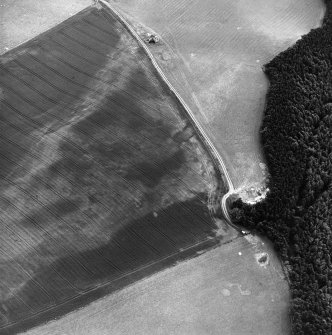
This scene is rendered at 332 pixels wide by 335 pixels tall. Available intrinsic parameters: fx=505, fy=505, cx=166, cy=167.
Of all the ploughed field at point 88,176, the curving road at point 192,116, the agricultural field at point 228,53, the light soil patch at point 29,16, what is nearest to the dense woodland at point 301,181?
the curving road at point 192,116

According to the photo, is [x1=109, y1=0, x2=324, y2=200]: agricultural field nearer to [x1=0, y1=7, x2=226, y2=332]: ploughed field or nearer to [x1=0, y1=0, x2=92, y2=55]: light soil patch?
[x1=0, y1=7, x2=226, y2=332]: ploughed field

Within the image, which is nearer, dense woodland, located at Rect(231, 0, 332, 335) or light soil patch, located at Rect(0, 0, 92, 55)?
dense woodland, located at Rect(231, 0, 332, 335)

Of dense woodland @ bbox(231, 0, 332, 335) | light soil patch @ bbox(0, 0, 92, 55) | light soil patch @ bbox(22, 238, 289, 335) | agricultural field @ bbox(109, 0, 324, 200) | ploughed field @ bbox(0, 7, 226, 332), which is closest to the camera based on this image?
light soil patch @ bbox(22, 238, 289, 335)

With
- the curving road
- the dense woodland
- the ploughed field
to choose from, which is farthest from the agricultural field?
the ploughed field

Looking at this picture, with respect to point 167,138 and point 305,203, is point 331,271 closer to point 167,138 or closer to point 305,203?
point 305,203

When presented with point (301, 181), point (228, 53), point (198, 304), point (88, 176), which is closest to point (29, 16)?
point (228, 53)

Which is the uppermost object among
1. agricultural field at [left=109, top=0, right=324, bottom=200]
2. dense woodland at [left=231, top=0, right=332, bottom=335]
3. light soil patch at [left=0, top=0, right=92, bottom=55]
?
light soil patch at [left=0, top=0, right=92, bottom=55]
